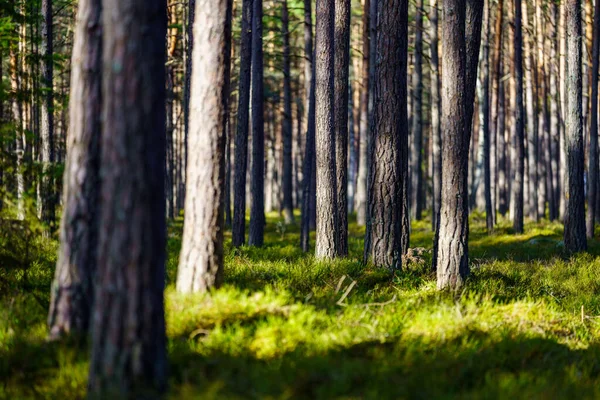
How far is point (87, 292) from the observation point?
555 cm

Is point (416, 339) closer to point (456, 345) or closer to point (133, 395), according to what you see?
point (456, 345)

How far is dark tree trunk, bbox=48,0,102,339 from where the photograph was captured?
5.50 meters

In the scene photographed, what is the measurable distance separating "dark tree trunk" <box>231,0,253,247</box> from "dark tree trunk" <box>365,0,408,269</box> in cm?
615

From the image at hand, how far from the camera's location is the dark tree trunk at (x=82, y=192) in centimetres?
550

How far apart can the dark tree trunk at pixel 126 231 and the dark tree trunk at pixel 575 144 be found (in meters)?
13.5

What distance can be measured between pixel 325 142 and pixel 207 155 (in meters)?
5.92

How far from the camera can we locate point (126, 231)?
4281mm

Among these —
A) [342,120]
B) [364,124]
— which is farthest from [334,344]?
[364,124]

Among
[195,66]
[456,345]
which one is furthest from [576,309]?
[195,66]

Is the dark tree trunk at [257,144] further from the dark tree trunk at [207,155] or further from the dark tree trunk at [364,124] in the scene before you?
the dark tree trunk at [207,155]

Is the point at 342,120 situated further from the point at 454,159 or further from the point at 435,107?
the point at 435,107

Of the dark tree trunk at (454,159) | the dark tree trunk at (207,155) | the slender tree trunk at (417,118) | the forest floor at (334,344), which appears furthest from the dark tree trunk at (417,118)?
the dark tree trunk at (207,155)

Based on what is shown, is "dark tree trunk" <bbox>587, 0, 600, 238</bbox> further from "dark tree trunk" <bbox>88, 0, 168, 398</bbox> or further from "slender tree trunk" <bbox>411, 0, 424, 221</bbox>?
"dark tree trunk" <bbox>88, 0, 168, 398</bbox>

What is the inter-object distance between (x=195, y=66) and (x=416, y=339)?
354 cm
